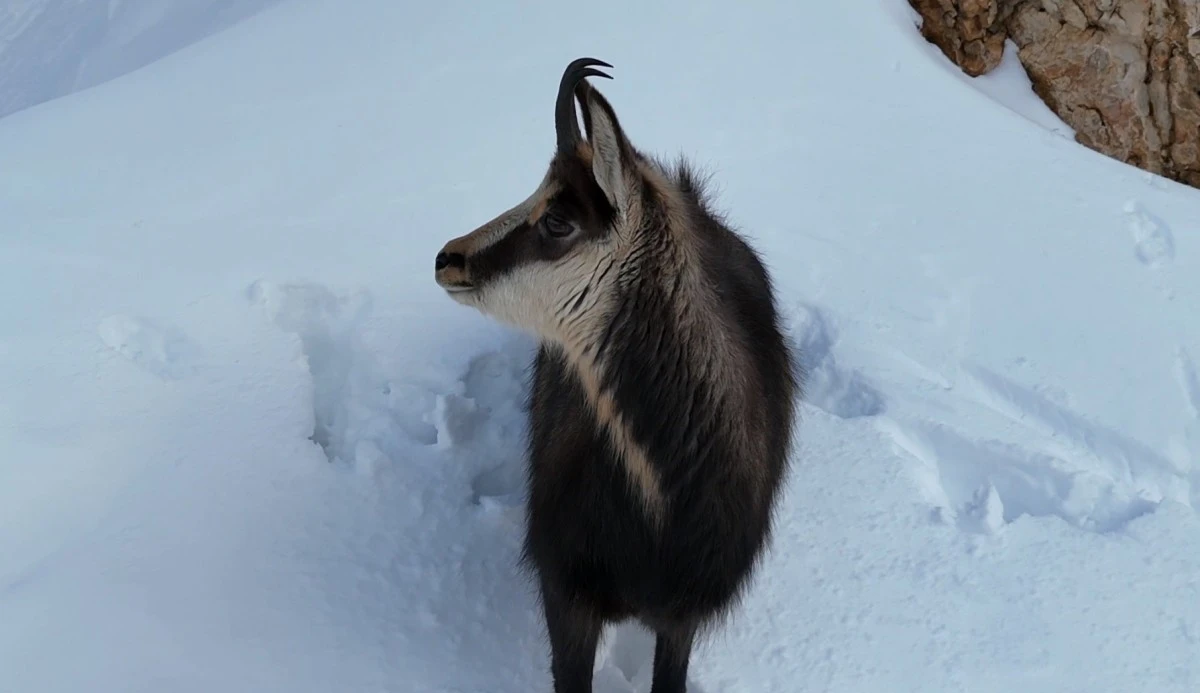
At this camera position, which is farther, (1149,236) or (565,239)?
(1149,236)

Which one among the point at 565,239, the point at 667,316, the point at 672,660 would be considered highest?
the point at 565,239

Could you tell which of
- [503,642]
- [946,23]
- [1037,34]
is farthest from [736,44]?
[503,642]

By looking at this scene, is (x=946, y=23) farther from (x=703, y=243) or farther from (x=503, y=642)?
(x=503, y=642)

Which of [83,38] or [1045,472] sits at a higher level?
[1045,472]

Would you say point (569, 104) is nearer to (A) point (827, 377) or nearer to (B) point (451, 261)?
(B) point (451, 261)

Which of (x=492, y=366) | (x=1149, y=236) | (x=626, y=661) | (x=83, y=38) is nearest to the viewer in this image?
(x=626, y=661)

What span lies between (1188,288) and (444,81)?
3.22 meters

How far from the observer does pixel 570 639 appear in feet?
9.43

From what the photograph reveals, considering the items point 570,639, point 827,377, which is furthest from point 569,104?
point 827,377

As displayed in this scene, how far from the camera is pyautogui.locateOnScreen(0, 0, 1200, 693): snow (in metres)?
2.98

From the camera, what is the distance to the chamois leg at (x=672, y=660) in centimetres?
287

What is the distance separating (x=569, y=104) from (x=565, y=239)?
0.32 meters

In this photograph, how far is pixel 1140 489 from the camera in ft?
11.7

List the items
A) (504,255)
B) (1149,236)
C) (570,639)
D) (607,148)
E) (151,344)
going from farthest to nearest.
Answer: (1149,236)
(151,344)
(570,639)
(504,255)
(607,148)
